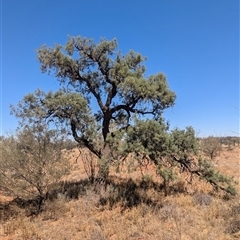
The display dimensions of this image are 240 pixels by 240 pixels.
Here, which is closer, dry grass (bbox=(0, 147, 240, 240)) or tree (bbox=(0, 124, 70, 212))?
dry grass (bbox=(0, 147, 240, 240))

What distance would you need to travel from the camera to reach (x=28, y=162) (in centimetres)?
1026

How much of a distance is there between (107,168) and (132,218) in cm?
238

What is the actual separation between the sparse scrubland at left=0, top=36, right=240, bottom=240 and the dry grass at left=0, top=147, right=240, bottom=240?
35 mm

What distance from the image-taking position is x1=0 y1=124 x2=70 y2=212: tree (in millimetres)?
10148

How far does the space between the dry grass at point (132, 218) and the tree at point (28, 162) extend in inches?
44.5

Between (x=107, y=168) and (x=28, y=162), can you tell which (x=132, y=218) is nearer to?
(x=107, y=168)

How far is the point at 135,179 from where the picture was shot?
1428 cm

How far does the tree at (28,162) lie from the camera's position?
10148 mm

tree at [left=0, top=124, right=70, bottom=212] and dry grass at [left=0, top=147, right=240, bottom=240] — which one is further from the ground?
tree at [left=0, top=124, right=70, bottom=212]

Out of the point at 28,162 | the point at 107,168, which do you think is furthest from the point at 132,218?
the point at 28,162

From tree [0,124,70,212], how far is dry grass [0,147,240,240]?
1.13 meters

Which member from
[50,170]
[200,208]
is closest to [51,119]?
[50,170]

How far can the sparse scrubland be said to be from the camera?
8.59 metres

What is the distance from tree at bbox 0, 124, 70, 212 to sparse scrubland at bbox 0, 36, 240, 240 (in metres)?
0.04
